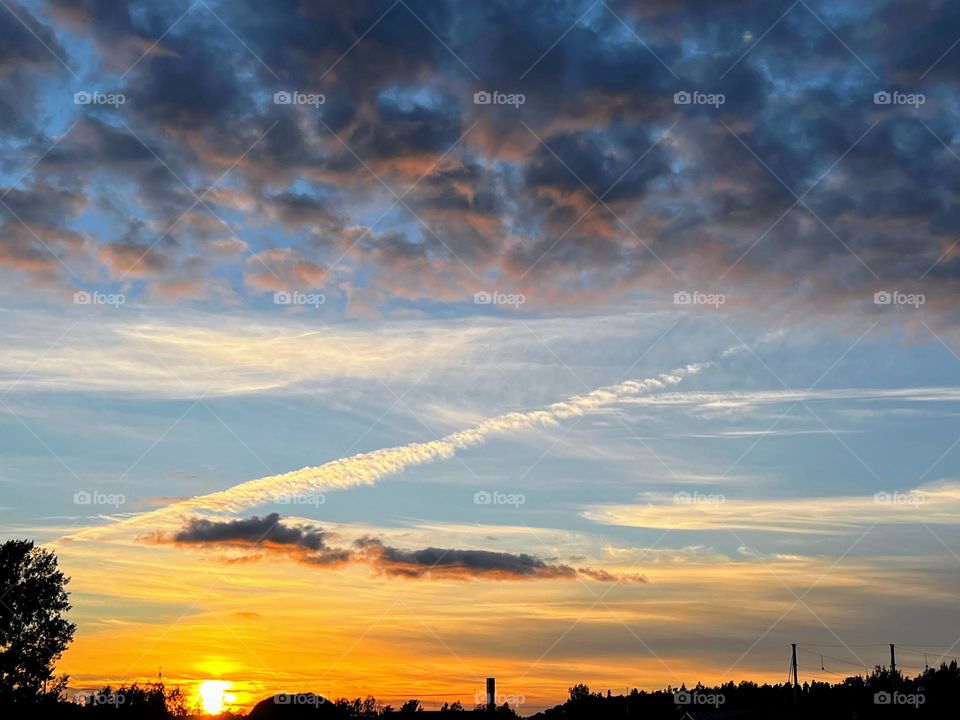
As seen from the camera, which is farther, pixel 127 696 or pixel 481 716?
pixel 481 716

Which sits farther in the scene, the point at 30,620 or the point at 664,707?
the point at 664,707

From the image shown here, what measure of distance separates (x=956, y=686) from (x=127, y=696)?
77.2 metres

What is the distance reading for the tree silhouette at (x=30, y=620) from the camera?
3378 inches

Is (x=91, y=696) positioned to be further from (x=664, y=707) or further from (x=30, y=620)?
(x=664, y=707)

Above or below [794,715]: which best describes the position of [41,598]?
above

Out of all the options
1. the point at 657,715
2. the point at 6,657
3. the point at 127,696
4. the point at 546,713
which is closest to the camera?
the point at 6,657

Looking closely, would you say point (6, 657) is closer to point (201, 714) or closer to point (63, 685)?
point (63, 685)

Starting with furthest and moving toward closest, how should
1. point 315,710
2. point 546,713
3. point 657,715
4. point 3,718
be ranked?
1. point 546,713
2. point 657,715
3. point 315,710
4. point 3,718

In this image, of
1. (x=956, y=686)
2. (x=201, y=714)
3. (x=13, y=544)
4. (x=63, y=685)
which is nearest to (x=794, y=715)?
(x=956, y=686)

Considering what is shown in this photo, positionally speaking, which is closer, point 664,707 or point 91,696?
point 91,696

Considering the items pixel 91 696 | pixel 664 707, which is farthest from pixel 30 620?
pixel 664 707

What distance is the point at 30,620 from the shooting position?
88.1 m

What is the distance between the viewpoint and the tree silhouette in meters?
85.8

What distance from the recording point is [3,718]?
59562mm
